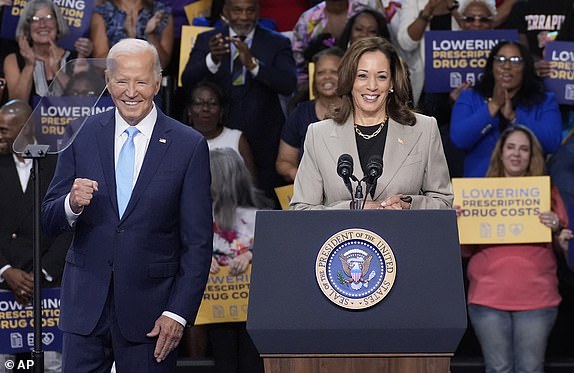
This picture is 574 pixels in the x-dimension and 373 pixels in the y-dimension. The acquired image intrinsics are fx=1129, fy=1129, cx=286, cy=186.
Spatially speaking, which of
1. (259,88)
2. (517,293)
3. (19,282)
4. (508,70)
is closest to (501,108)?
(508,70)

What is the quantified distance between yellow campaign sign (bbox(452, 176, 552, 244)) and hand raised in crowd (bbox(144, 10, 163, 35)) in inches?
91.0

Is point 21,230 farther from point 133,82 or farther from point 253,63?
point 133,82

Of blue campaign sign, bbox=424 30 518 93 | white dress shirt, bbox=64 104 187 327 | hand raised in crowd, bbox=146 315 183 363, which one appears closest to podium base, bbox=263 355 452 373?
hand raised in crowd, bbox=146 315 183 363

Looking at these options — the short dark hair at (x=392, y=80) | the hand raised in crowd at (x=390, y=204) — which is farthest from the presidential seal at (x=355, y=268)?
the short dark hair at (x=392, y=80)

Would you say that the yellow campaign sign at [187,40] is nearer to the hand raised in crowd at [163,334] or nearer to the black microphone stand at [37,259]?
the black microphone stand at [37,259]

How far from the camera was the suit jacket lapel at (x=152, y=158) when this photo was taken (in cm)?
399

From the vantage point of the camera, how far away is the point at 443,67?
274 inches

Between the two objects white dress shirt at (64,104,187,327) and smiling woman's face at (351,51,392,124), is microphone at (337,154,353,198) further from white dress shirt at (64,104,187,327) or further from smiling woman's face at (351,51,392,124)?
white dress shirt at (64,104,187,327)

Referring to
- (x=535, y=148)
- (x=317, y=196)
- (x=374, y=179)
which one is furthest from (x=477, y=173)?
(x=374, y=179)

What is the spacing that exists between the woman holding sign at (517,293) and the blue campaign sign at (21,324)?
2.35 m

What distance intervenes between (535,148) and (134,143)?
3.03m

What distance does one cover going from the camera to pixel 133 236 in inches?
157

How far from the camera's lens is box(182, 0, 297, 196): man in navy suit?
7.09 m

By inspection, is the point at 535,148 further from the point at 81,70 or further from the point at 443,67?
the point at 81,70
